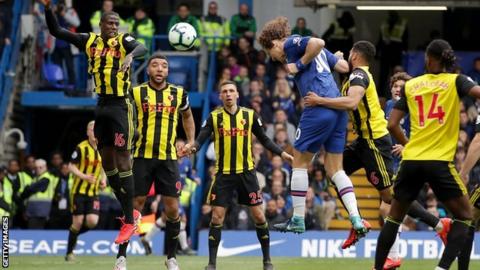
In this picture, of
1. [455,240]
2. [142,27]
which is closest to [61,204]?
[142,27]

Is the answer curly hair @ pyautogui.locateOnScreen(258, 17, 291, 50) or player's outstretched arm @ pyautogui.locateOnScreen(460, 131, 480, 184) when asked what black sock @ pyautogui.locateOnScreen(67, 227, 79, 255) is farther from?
player's outstretched arm @ pyautogui.locateOnScreen(460, 131, 480, 184)

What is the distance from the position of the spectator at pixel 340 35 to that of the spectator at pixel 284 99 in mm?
1861

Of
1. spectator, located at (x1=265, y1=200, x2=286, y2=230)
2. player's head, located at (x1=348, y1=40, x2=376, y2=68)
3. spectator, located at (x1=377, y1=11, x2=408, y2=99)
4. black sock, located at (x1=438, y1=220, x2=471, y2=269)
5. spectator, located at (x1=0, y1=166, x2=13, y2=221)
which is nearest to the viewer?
black sock, located at (x1=438, y1=220, x2=471, y2=269)

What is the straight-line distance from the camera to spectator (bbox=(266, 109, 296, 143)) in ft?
83.5

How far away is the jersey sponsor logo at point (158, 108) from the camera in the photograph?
15.4 m

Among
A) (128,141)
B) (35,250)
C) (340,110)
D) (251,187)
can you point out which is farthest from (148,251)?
(340,110)

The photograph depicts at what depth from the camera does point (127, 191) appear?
14.5 meters

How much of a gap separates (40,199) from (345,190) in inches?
481

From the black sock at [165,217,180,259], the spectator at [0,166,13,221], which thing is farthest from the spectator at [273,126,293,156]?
the black sock at [165,217,180,259]

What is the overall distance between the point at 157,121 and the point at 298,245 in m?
7.39

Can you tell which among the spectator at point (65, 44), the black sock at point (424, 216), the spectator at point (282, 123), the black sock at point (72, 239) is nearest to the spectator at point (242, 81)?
the spectator at point (282, 123)

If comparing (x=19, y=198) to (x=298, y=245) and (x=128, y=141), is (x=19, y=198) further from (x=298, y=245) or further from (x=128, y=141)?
(x=128, y=141)

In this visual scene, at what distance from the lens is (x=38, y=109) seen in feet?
98.3

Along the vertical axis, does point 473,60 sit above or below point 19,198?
above
